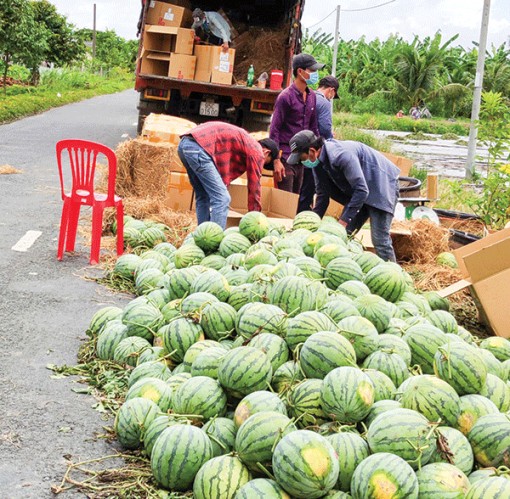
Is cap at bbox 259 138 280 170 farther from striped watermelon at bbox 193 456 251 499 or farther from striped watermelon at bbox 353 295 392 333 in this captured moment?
striped watermelon at bbox 193 456 251 499

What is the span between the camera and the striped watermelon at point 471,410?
10.7 feet

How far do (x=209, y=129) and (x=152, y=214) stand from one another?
7.44ft

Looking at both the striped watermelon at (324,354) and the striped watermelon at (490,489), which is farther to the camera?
the striped watermelon at (324,354)

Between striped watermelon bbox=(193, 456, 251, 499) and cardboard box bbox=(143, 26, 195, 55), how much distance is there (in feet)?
35.5

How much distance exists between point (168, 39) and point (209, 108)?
150cm

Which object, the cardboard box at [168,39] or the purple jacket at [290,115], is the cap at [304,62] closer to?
the purple jacket at [290,115]

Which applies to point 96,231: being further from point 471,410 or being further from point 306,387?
point 471,410

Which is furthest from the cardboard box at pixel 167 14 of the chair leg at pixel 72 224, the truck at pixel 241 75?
the chair leg at pixel 72 224

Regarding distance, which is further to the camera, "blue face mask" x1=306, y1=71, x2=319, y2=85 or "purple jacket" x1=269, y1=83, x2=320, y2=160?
"blue face mask" x1=306, y1=71, x2=319, y2=85

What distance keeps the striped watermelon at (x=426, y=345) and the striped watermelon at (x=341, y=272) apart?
0.85m

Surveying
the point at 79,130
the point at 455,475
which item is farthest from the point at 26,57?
the point at 455,475

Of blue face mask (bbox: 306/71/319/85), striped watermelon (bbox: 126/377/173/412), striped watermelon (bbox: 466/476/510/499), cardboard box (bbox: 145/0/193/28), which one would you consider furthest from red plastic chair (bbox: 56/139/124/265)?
cardboard box (bbox: 145/0/193/28)

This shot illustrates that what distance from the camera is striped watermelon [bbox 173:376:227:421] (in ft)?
11.1

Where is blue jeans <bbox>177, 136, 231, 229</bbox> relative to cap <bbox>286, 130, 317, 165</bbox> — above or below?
below
